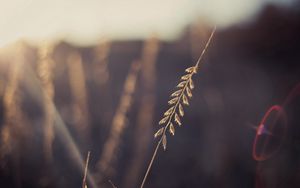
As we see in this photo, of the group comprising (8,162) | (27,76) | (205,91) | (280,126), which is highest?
(27,76)

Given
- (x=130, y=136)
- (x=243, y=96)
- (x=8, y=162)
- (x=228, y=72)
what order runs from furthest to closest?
(x=228, y=72) → (x=243, y=96) → (x=130, y=136) → (x=8, y=162)

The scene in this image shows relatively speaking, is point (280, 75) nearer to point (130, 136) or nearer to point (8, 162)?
point (130, 136)

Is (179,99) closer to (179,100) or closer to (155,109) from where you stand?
(179,100)

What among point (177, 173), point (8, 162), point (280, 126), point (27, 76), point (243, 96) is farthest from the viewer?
point (27, 76)

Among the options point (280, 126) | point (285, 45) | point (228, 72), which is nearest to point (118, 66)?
point (228, 72)

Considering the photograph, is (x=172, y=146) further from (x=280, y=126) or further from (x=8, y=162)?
(x=8, y=162)

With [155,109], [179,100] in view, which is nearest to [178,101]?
[179,100]

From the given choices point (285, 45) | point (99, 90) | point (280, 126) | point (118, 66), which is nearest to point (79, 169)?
point (280, 126)

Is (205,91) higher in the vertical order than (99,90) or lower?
lower

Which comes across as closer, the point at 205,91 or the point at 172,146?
the point at 172,146
